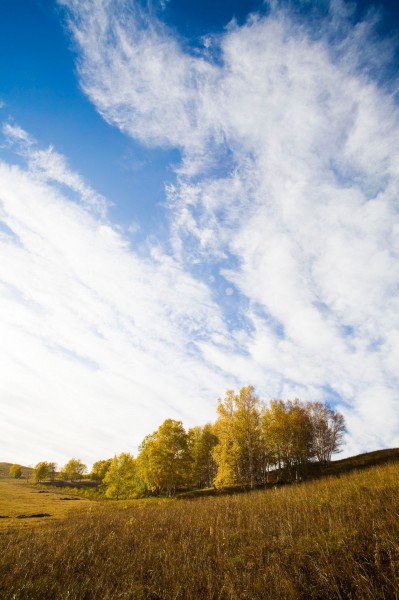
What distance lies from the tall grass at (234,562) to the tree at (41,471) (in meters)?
100

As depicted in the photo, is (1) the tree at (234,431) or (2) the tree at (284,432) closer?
(1) the tree at (234,431)

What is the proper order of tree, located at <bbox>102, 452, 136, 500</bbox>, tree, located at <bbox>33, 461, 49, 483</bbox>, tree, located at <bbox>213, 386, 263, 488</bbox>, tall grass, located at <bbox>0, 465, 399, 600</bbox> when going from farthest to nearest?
tree, located at <bbox>33, 461, 49, 483</bbox>, tree, located at <bbox>102, 452, 136, 500</bbox>, tree, located at <bbox>213, 386, 263, 488</bbox>, tall grass, located at <bbox>0, 465, 399, 600</bbox>

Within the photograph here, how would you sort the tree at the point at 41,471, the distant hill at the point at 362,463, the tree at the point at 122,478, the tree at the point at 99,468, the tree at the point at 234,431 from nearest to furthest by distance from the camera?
the tree at the point at 234,431
the distant hill at the point at 362,463
the tree at the point at 122,478
the tree at the point at 41,471
the tree at the point at 99,468

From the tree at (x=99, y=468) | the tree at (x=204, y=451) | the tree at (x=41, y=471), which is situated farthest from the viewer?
the tree at (x=99, y=468)

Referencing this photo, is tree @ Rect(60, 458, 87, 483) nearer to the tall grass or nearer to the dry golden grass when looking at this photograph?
the dry golden grass

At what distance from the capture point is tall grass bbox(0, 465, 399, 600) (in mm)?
4684

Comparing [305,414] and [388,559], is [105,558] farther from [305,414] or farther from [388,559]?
[305,414]

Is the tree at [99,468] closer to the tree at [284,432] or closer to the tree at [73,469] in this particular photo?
the tree at [73,469]

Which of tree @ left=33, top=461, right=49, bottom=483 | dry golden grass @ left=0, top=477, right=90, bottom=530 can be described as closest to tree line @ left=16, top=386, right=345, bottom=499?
dry golden grass @ left=0, top=477, right=90, bottom=530

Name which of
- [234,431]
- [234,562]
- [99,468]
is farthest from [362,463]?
[99,468]

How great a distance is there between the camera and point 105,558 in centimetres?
752

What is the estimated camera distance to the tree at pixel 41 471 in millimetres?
87688

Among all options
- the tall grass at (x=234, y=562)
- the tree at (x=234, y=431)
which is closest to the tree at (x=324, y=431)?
the tree at (x=234, y=431)

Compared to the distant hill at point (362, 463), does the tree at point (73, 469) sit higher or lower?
lower
